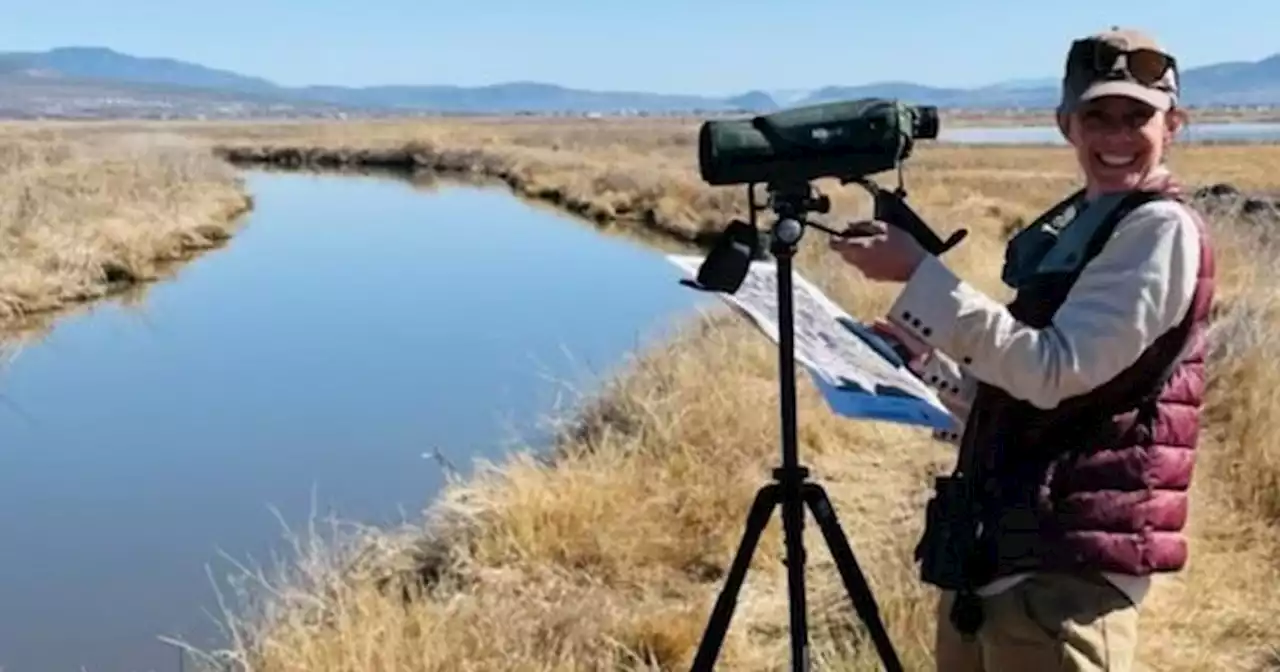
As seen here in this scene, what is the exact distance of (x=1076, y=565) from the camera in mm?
1737

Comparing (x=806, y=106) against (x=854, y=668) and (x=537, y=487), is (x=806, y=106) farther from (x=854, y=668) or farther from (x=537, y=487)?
(x=537, y=487)

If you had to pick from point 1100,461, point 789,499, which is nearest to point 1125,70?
point 1100,461

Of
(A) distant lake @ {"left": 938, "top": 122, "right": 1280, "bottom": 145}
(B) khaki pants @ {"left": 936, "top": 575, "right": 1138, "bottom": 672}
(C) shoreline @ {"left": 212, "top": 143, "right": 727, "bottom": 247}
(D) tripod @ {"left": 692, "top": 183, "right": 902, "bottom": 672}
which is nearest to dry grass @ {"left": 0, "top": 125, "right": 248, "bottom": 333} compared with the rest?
(C) shoreline @ {"left": 212, "top": 143, "right": 727, "bottom": 247}

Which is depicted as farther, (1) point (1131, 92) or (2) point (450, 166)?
(2) point (450, 166)

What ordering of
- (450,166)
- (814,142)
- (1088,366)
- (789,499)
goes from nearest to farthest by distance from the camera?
(1088,366) → (814,142) → (789,499) → (450,166)

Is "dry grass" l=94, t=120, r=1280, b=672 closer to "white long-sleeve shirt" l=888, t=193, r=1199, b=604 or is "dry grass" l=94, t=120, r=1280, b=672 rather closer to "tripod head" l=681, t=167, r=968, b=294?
"tripod head" l=681, t=167, r=968, b=294

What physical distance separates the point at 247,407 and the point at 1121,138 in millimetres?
7954

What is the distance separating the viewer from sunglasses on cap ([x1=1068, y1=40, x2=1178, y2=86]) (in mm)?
1677

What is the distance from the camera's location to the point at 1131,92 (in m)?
1.65

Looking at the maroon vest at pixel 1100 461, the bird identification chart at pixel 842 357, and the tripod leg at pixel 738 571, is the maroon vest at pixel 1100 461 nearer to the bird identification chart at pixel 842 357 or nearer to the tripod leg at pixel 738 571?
the bird identification chart at pixel 842 357

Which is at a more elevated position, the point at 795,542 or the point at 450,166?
the point at 795,542

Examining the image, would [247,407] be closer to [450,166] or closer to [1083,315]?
[1083,315]

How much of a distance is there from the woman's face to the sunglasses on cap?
3cm

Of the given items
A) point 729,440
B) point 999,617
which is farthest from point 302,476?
point 999,617
